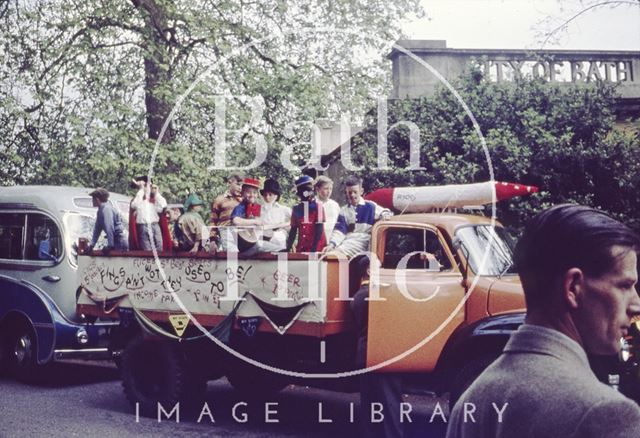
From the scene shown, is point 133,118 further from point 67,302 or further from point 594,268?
point 594,268

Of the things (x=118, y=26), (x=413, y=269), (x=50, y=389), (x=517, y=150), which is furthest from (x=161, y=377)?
(x=118, y=26)

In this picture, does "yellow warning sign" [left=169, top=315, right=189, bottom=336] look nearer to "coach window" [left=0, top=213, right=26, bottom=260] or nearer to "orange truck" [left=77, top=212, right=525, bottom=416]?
"orange truck" [left=77, top=212, right=525, bottom=416]

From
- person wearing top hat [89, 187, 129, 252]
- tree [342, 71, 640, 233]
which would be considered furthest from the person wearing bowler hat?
tree [342, 71, 640, 233]

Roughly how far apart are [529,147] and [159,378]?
6464mm

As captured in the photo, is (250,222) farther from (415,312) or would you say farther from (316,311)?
(415,312)

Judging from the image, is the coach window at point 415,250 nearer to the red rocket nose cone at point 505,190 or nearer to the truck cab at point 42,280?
the red rocket nose cone at point 505,190

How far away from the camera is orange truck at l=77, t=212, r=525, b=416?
260 inches

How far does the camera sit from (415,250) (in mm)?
7207

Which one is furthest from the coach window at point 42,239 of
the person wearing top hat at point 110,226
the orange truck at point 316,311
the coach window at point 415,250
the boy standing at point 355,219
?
the coach window at point 415,250

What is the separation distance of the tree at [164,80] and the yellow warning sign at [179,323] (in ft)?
21.3

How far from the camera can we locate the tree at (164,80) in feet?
48.3

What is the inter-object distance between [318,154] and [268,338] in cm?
783

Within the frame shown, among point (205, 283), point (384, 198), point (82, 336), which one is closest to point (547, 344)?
point (205, 283)

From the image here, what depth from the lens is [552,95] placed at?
12.2 m
